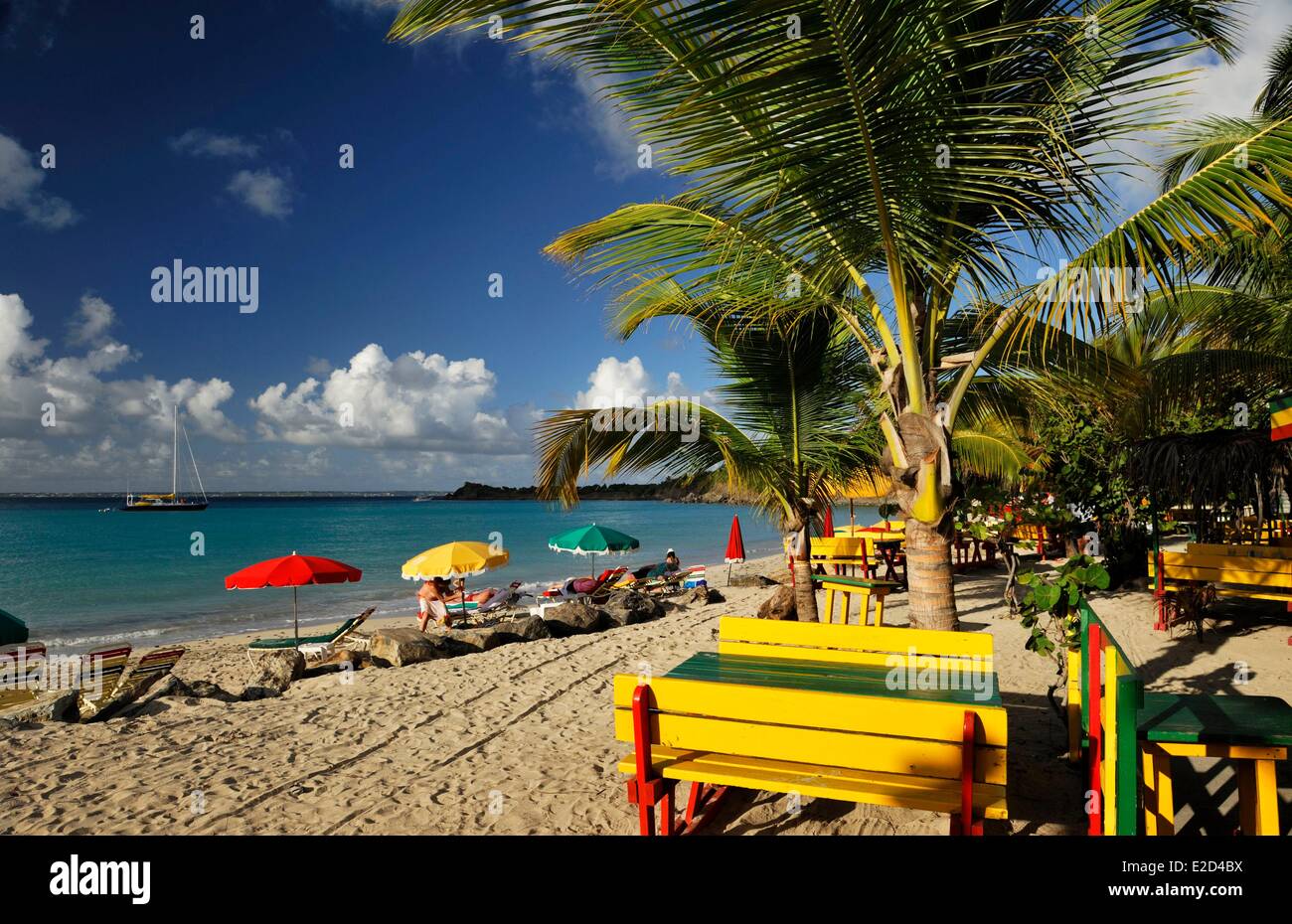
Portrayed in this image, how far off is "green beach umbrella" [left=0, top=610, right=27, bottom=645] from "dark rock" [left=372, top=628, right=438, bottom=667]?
4.21 meters

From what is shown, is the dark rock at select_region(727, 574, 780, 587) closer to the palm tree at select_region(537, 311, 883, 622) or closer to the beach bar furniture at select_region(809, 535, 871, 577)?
the beach bar furniture at select_region(809, 535, 871, 577)

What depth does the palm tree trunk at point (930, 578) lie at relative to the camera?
403 centimetres

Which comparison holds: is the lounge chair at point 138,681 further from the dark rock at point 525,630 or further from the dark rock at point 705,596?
the dark rock at point 705,596

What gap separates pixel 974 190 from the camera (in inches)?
113

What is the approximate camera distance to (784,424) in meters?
8.31

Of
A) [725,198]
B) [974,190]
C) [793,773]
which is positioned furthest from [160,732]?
[974,190]

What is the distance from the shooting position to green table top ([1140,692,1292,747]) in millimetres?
2551

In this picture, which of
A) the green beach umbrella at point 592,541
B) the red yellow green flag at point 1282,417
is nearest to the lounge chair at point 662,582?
the green beach umbrella at point 592,541

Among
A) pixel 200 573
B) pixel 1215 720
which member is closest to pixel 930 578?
pixel 1215 720

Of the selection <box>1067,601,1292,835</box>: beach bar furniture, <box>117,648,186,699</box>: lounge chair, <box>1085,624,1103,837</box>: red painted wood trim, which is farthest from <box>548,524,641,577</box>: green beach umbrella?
<box>1067,601,1292,835</box>: beach bar furniture

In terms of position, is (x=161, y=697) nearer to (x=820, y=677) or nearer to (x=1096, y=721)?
(x=820, y=677)

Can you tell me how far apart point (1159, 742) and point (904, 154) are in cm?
245
